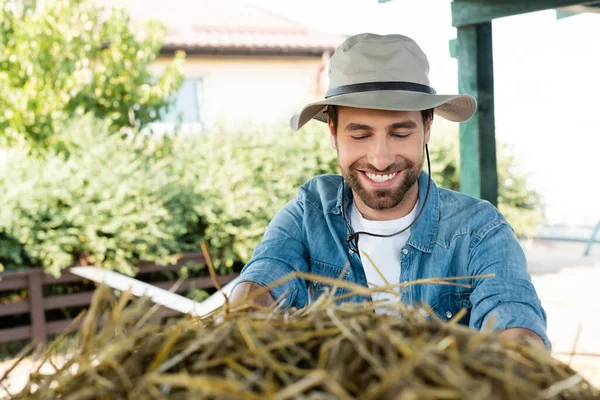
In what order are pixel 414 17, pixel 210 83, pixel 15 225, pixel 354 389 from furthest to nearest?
pixel 210 83 < pixel 15 225 < pixel 414 17 < pixel 354 389

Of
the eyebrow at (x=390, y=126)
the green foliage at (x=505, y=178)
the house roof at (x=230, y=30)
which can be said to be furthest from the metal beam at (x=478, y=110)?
the house roof at (x=230, y=30)

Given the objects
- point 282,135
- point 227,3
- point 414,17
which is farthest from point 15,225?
point 227,3

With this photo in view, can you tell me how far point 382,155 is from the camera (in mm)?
1757

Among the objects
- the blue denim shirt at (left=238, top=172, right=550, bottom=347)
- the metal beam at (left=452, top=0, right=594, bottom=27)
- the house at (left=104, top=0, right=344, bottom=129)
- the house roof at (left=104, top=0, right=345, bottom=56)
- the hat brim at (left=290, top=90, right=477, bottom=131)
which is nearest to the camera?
the blue denim shirt at (left=238, top=172, right=550, bottom=347)

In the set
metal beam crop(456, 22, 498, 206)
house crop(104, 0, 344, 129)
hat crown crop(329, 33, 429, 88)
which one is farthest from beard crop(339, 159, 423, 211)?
house crop(104, 0, 344, 129)

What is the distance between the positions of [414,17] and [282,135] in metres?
3.24

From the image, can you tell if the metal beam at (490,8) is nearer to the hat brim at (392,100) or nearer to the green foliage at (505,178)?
the hat brim at (392,100)

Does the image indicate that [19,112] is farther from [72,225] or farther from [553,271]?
[553,271]

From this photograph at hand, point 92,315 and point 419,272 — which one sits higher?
point 92,315

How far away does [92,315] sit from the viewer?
Answer: 844mm

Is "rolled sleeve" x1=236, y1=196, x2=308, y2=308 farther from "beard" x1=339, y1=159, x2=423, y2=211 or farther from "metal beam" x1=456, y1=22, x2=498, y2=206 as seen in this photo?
"metal beam" x1=456, y1=22, x2=498, y2=206

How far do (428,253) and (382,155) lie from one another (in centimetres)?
29

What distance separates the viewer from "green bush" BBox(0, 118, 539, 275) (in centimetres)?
559

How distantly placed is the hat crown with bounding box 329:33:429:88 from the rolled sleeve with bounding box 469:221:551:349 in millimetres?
453
